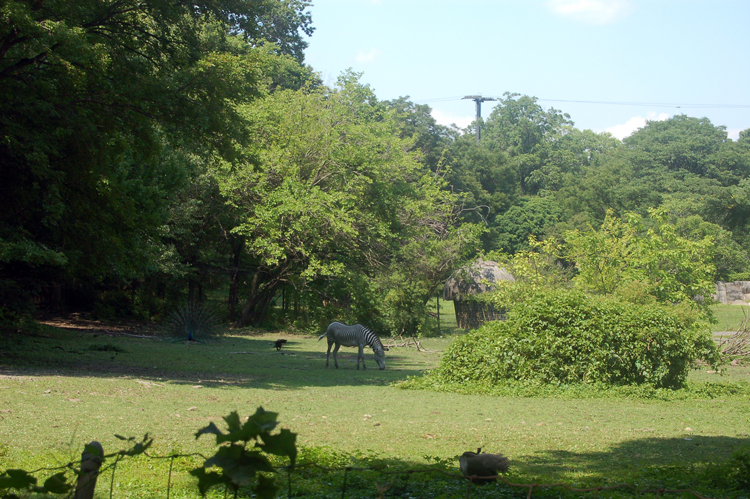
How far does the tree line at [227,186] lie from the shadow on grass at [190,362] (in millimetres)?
2089

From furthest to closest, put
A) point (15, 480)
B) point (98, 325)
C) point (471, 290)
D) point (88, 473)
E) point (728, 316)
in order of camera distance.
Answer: point (728, 316)
point (471, 290)
point (98, 325)
point (88, 473)
point (15, 480)

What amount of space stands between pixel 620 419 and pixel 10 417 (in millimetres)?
8646

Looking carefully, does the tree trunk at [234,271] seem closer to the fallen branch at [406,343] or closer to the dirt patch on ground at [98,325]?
the dirt patch on ground at [98,325]

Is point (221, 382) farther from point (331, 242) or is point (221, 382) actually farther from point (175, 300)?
point (175, 300)

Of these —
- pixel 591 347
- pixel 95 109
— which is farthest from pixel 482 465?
pixel 95 109

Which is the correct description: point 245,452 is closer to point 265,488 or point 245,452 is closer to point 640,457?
point 265,488

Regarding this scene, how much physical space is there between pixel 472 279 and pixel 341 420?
1010 inches

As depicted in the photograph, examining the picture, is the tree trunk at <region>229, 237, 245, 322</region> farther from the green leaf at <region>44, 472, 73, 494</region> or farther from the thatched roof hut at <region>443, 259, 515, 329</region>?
the green leaf at <region>44, 472, 73, 494</region>

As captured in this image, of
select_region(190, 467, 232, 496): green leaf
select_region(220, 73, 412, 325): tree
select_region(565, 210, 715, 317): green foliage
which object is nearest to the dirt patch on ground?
select_region(220, 73, 412, 325): tree

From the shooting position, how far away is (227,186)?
88.8ft

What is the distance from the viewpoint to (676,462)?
275 inches

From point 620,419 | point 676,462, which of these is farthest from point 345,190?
point 676,462

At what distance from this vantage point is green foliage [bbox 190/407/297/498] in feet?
8.20

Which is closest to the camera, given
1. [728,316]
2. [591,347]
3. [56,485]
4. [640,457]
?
[56,485]
